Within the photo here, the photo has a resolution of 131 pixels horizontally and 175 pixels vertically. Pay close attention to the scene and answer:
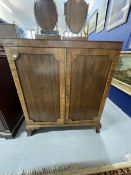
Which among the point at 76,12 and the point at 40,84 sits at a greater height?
the point at 76,12

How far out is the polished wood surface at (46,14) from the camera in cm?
106

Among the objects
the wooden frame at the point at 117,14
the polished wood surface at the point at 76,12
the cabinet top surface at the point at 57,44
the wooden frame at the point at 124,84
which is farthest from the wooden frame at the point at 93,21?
the cabinet top surface at the point at 57,44

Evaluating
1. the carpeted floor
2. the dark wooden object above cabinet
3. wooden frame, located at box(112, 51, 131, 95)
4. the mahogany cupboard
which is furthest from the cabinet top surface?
the carpeted floor

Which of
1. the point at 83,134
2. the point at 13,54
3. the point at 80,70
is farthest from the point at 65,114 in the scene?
the point at 13,54

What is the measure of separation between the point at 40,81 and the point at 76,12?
0.78 m

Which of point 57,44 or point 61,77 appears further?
point 61,77

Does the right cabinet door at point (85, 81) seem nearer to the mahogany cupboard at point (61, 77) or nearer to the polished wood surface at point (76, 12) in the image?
the mahogany cupboard at point (61, 77)

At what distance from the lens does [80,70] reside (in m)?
0.96

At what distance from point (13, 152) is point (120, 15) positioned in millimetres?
2201

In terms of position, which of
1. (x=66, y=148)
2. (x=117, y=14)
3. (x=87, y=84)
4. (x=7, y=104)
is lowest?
(x=66, y=148)

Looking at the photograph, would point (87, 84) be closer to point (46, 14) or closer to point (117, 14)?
point (46, 14)

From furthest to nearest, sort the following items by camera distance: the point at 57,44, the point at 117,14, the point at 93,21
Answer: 1. the point at 93,21
2. the point at 117,14
3. the point at 57,44

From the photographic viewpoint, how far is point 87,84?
1.03 meters

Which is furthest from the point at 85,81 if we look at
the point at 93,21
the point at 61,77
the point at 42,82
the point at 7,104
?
the point at 93,21
